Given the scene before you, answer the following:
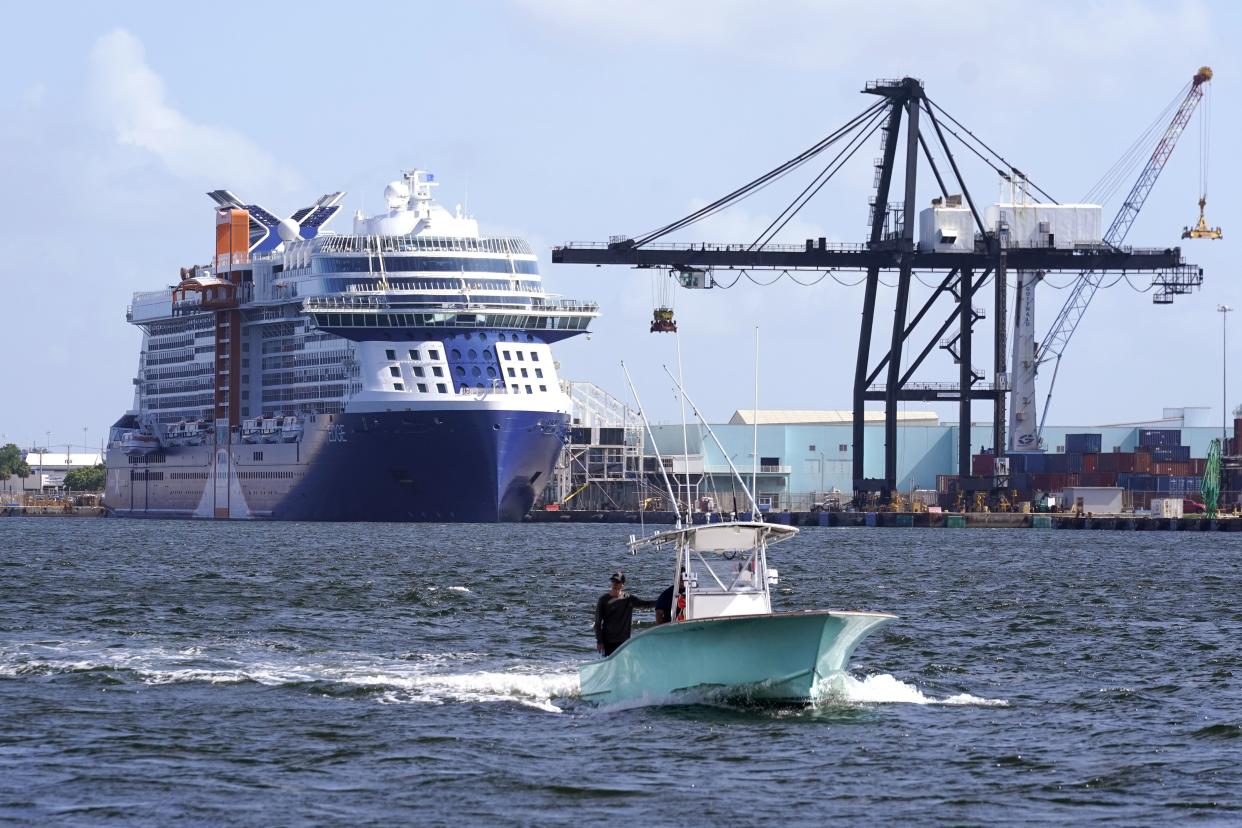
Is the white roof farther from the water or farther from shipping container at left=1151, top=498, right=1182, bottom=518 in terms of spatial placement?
the water

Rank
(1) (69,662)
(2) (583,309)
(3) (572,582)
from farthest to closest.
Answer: (2) (583,309) < (3) (572,582) < (1) (69,662)

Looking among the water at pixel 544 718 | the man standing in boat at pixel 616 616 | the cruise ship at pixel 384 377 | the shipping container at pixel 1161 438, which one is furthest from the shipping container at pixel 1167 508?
the man standing in boat at pixel 616 616

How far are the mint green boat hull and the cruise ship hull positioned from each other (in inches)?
3219

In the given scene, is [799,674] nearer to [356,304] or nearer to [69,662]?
[69,662]

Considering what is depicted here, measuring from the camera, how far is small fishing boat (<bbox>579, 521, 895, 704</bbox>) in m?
24.9

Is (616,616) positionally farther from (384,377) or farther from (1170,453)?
(1170,453)

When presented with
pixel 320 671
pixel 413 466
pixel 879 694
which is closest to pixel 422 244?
pixel 413 466

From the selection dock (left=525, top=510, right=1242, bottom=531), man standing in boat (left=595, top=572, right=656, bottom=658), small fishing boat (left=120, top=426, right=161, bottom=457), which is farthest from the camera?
small fishing boat (left=120, top=426, right=161, bottom=457)

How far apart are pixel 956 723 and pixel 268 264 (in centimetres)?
10755

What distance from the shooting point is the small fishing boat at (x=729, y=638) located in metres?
24.9

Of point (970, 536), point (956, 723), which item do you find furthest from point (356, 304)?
point (956, 723)

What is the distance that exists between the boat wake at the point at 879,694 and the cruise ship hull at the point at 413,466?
79004 millimetres

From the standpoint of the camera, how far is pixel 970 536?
10700cm

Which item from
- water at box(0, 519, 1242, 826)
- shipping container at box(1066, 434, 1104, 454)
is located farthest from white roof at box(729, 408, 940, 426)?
water at box(0, 519, 1242, 826)
